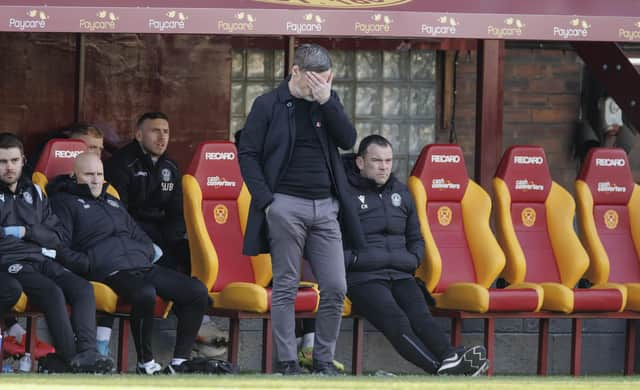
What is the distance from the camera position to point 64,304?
9.18m

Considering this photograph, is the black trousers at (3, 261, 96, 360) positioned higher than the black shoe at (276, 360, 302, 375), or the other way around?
the black trousers at (3, 261, 96, 360)

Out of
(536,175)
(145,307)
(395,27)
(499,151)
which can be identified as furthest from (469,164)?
(145,307)

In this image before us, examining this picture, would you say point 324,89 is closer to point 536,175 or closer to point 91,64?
point 536,175

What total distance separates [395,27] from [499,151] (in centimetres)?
210

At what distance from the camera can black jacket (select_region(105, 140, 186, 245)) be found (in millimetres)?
10531

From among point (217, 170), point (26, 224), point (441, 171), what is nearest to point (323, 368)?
point (26, 224)

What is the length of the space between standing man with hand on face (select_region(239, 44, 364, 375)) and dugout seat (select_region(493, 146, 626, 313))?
2.15 metres

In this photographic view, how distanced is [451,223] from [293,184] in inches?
92.0

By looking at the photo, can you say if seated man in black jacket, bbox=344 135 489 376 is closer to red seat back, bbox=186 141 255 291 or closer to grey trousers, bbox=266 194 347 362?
red seat back, bbox=186 141 255 291

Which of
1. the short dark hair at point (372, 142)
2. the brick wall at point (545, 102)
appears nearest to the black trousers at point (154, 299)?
the short dark hair at point (372, 142)

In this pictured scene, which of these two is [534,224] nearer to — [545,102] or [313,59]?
[313,59]

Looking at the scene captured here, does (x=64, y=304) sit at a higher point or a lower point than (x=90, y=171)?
lower

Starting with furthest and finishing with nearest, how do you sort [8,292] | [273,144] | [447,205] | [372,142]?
[447,205] < [372,142] < [8,292] < [273,144]

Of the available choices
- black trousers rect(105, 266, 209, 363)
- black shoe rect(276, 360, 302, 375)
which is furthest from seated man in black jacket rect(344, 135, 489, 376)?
black shoe rect(276, 360, 302, 375)
